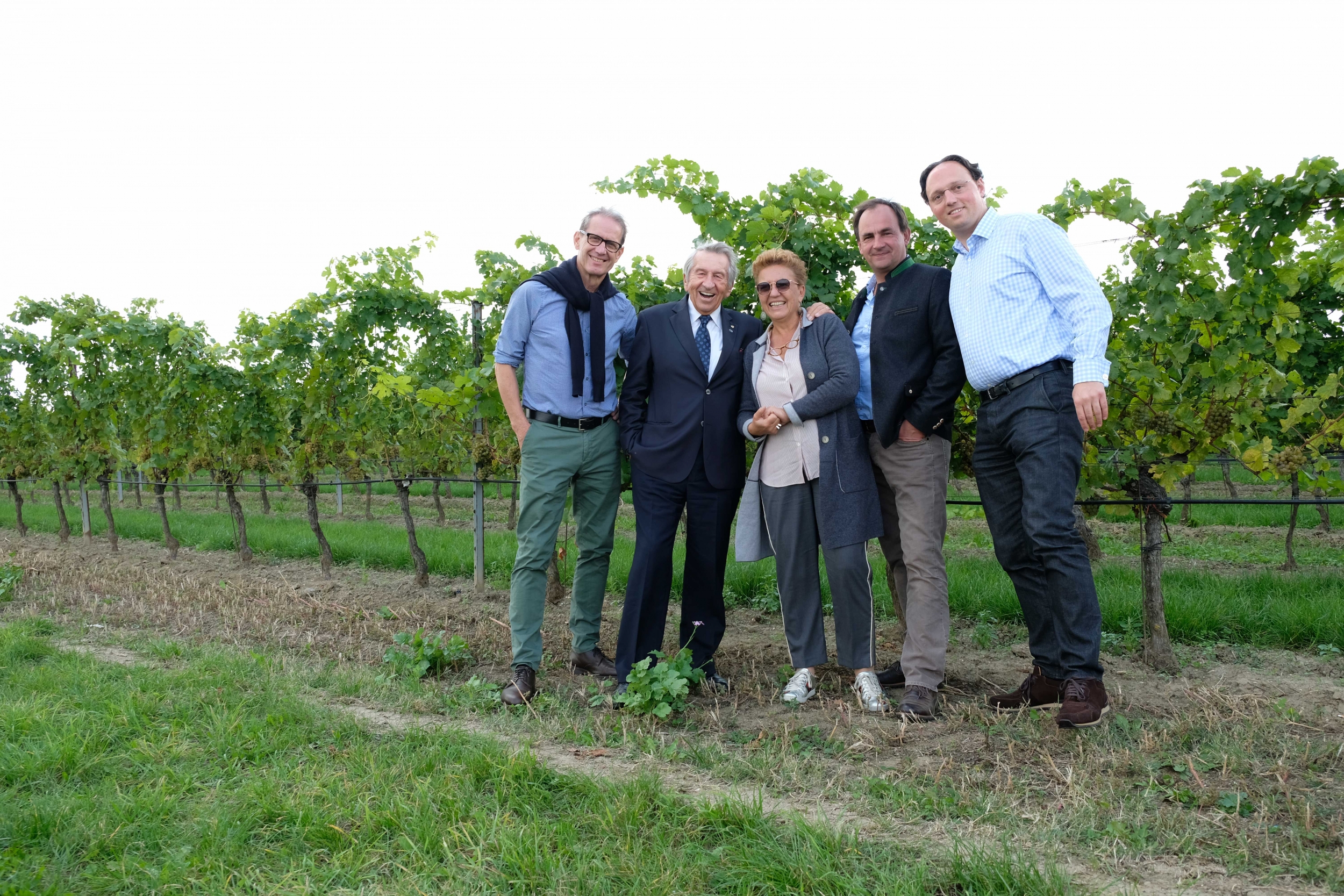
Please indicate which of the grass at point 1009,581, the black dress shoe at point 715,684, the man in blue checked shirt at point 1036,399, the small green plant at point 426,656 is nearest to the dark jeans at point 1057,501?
the man in blue checked shirt at point 1036,399

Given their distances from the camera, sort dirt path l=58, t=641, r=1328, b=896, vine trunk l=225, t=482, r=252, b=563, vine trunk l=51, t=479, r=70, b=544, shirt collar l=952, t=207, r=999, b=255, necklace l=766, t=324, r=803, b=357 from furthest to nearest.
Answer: vine trunk l=51, t=479, r=70, b=544, vine trunk l=225, t=482, r=252, b=563, necklace l=766, t=324, r=803, b=357, shirt collar l=952, t=207, r=999, b=255, dirt path l=58, t=641, r=1328, b=896

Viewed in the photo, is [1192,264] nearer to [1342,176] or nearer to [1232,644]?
[1342,176]

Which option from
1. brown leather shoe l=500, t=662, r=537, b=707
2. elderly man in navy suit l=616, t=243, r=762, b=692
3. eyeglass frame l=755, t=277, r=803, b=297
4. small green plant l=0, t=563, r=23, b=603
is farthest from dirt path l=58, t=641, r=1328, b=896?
small green plant l=0, t=563, r=23, b=603

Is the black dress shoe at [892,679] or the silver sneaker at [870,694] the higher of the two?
the silver sneaker at [870,694]

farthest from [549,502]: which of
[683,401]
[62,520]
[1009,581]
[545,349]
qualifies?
[62,520]

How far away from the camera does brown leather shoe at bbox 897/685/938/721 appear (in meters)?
3.20

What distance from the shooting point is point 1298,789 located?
2.44 meters

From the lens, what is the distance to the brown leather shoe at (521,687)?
3.62 meters

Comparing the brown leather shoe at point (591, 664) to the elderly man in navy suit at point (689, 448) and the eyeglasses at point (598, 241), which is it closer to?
the elderly man in navy suit at point (689, 448)

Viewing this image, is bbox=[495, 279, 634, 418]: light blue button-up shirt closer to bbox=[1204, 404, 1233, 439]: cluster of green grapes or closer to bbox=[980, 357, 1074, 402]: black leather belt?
bbox=[980, 357, 1074, 402]: black leather belt

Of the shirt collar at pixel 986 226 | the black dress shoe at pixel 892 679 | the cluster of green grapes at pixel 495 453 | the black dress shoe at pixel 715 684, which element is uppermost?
the shirt collar at pixel 986 226

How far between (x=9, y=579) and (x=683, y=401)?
6.23m

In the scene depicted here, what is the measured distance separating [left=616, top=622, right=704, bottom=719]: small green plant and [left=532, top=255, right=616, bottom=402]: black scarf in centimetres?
121

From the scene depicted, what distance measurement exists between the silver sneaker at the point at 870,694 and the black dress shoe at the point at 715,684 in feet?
1.79
